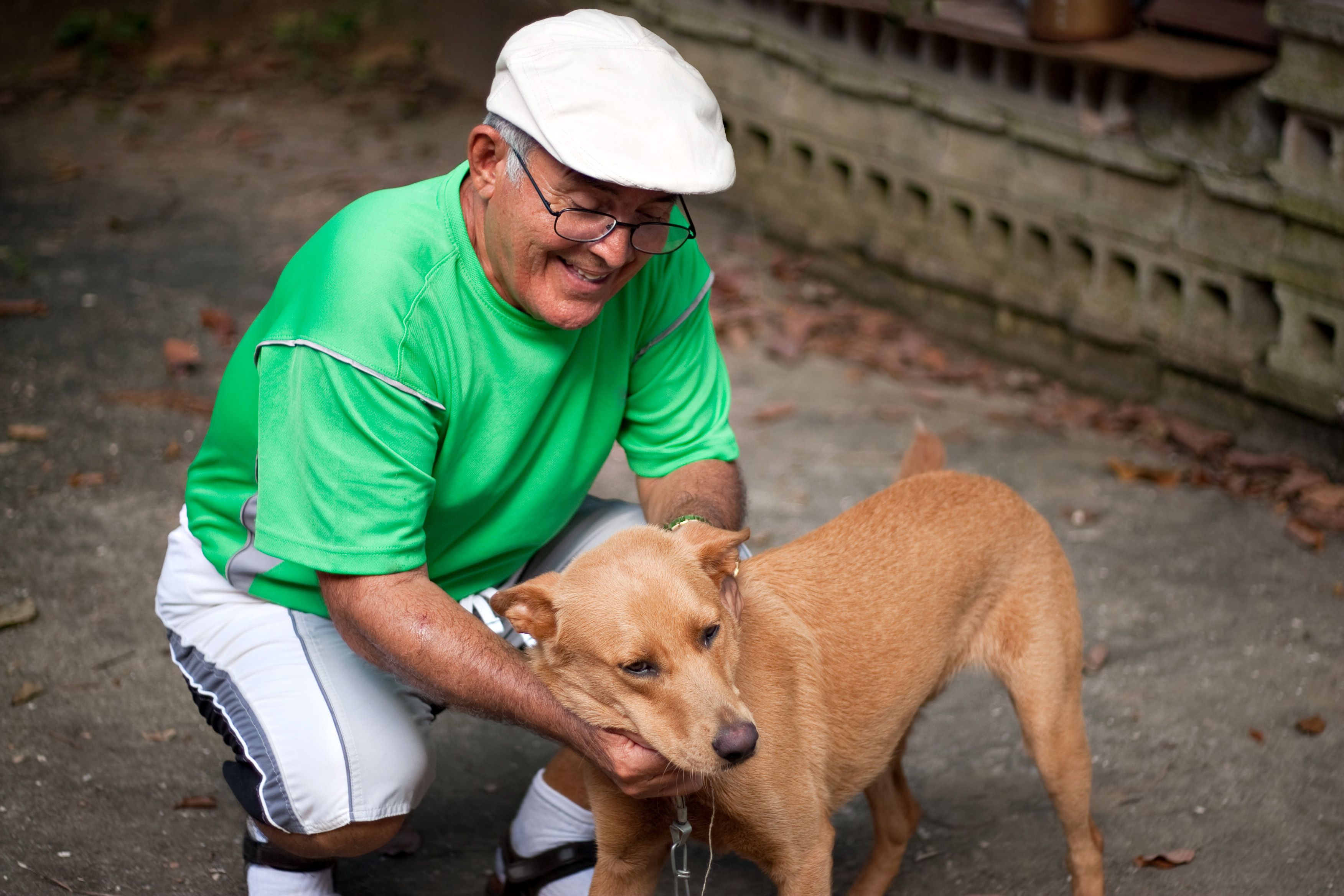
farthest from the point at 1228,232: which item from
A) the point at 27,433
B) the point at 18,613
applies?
the point at 27,433

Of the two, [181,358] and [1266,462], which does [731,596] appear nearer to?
[1266,462]

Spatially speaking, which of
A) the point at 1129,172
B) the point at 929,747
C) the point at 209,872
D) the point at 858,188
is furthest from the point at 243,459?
the point at 858,188

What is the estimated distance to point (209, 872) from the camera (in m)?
3.31

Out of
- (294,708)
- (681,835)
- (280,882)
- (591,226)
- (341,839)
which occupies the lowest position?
(280,882)

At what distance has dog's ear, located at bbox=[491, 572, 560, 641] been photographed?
7.97 ft

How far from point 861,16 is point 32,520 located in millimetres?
4440

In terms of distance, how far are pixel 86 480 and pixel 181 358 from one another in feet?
3.31

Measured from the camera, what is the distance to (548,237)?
260 cm

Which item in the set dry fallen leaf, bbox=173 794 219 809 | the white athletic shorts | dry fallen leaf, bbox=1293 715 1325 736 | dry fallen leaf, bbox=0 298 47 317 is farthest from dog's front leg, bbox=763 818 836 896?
dry fallen leaf, bbox=0 298 47 317

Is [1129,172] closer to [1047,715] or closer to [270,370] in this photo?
[1047,715]

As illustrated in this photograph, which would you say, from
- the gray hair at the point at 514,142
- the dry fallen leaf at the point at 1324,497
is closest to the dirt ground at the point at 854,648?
the dry fallen leaf at the point at 1324,497

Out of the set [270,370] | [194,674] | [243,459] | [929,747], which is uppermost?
[270,370]

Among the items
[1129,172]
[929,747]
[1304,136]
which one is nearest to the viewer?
[929,747]

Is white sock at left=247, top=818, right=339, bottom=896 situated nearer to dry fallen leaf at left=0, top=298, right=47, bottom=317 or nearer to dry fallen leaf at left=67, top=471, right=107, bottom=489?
dry fallen leaf at left=67, top=471, right=107, bottom=489
